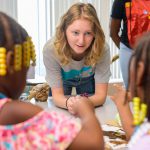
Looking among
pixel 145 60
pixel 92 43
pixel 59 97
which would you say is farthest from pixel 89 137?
pixel 92 43

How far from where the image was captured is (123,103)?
1.21m

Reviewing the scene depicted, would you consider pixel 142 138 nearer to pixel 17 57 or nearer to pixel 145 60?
pixel 145 60

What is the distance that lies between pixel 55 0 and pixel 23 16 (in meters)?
0.36

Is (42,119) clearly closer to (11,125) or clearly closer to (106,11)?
(11,125)

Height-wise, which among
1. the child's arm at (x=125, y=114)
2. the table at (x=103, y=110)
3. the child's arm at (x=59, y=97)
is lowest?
the table at (x=103, y=110)

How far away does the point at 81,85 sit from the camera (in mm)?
2070

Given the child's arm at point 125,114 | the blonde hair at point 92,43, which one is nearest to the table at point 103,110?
the child's arm at point 125,114

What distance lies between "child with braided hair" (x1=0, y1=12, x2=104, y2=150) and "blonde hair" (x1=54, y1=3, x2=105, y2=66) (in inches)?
40.1

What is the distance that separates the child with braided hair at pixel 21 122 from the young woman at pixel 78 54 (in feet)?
3.08

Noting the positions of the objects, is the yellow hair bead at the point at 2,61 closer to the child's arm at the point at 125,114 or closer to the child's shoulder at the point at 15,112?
the child's shoulder at the point at 15,112

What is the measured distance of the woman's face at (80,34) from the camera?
187 cm

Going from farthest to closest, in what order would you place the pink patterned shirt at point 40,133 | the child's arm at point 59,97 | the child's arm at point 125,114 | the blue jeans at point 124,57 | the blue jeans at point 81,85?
the blue jeans at point 124,57 → the blue jeans at point 81,85 → the child's arm at point 59,97 → the child's arm at point 125,114 → the pink patterned shirt at point 40,133

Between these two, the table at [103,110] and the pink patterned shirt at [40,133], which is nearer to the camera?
the pink patterned shirt at [40,133]

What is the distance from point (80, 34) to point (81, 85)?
0.36 m
